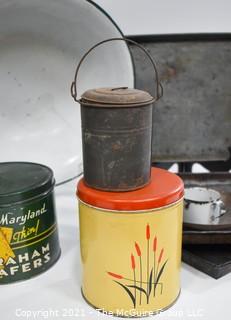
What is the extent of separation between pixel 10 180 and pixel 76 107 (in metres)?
0.41

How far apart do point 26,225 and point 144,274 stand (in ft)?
0.80

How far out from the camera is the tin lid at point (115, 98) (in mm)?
618

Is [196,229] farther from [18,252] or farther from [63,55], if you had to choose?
[63,55]

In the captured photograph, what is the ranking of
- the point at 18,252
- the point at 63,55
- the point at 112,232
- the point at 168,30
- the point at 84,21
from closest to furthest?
1. the point at 112,232
2. the point at 18,252
3. the point at 84,21
4. the point at 63,55
5. the point at 168,30

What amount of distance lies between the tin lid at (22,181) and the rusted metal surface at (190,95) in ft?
1.44

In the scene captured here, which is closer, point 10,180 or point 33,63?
point 10,180

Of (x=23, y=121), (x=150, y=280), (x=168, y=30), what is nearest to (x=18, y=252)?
(x=150, y=280)

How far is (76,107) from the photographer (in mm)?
1143

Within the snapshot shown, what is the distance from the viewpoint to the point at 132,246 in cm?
64

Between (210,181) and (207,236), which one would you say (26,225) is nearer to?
(207,236)

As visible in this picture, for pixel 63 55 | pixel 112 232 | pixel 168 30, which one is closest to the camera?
pixel 112 232

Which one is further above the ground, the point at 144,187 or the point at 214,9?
the point at 214,9

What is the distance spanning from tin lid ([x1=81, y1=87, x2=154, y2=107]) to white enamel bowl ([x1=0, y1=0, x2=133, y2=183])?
1.18 feet

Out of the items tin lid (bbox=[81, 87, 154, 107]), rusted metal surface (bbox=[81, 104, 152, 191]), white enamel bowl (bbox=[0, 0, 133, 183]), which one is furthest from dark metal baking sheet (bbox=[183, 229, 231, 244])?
white enamel bowl (bbox=[0, 0, 133, 183])
